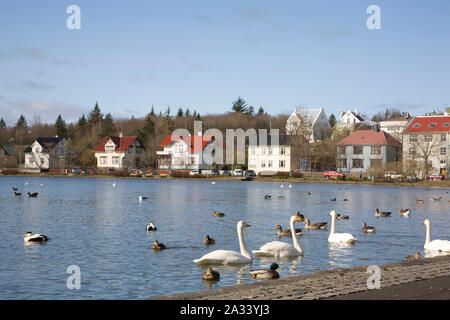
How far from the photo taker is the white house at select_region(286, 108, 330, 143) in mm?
99000

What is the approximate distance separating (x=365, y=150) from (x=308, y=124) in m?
12.1

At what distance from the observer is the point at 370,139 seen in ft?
309

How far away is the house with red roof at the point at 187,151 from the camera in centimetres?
10988

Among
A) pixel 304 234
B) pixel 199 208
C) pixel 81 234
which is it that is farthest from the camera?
pixel 199 208

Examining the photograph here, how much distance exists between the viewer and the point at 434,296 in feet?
28.9

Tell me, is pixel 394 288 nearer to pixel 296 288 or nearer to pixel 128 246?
pixel 296 288

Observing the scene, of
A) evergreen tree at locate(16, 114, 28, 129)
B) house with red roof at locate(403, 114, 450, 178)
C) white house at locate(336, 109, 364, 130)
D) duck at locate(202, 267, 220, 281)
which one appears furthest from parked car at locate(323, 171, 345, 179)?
evergreen tree at locate(16, 114, 28, 129)

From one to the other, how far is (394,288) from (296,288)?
1.73 m

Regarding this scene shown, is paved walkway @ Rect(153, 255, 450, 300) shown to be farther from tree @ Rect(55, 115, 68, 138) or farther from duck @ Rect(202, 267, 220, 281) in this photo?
tree @ Rect(55, 115, 68, 138)

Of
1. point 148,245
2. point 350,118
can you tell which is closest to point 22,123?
point 350,118

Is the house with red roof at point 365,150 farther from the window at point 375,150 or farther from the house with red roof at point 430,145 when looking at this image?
the house with red roof at point 430,145

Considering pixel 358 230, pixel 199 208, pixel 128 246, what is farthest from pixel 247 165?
pixel 128 246

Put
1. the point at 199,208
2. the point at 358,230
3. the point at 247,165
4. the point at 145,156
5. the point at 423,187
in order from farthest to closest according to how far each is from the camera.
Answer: the point at 145,156
the point at 247,165
the point at 423,187
the point at 199,208
the point at 358,230

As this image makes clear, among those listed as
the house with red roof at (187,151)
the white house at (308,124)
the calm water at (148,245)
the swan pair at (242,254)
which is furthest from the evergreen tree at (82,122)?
the swan pair at (242,254)
